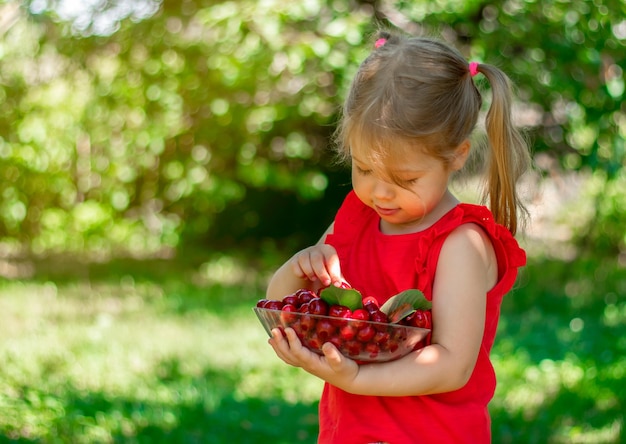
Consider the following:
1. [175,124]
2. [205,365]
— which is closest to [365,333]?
[205,365]

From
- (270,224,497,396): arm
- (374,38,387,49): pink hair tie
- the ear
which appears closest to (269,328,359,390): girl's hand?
(270,224,497,396): arm

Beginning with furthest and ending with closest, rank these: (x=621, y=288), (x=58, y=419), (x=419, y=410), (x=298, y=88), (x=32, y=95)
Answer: (x=32, y=95) → (x=298, y=88) → (x=621, y=288) → (x=58, y=419) → (x=419, y=410)

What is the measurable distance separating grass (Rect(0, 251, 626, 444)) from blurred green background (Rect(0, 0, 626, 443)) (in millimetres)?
18

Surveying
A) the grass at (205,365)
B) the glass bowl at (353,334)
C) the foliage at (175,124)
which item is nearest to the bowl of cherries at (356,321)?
the glass bowl at (353,334)

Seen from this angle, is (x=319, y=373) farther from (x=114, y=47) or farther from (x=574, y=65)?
(x=114, y=47)

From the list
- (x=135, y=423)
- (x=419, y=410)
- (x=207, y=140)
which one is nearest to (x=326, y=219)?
(x=207, y=140)

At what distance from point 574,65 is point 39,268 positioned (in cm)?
461

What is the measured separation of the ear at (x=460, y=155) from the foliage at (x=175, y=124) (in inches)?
194

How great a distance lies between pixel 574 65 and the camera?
6395 millimetres

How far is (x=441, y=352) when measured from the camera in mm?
1912

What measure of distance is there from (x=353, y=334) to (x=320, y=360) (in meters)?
0.11

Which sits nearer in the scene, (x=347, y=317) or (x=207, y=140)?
(x=347, y=317)

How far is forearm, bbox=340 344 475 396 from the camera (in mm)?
1900

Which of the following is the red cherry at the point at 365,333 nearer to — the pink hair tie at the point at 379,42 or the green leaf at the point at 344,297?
the green leaf at the point at 344,297
